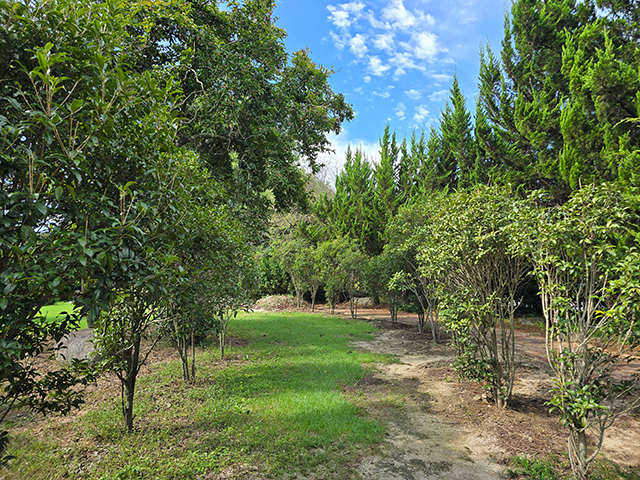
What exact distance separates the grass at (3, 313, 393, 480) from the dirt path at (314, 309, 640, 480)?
A: 374mm

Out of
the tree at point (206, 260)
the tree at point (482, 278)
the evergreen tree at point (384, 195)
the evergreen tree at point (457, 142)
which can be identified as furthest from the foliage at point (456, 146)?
the tree at point (206, 260)

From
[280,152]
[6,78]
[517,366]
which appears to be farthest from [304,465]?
[280,152]

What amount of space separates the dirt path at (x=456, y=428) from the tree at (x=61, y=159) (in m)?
3.12

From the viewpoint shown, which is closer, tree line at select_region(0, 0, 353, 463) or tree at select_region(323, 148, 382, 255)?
tree line at select_region(0, 0, 353, 463)

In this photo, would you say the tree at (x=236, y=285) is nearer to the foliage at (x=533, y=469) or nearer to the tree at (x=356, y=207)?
the foliage at (x=533, y=469)

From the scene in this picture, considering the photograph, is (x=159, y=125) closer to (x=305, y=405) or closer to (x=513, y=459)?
(x=305, y=405)

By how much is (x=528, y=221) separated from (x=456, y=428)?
2799 mm

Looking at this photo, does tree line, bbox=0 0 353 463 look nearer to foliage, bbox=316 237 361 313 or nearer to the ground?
the ground

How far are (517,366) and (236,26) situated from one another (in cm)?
1055

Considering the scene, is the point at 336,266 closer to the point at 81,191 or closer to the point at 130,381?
the point at 130,381

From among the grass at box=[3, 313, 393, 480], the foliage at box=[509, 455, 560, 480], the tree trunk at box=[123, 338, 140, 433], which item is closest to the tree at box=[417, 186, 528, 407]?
the foliage at box=[509, 455, 560, 480]

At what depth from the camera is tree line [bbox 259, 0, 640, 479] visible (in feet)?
10.7

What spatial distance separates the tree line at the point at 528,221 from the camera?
328cm

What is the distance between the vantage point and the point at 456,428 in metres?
4.39
